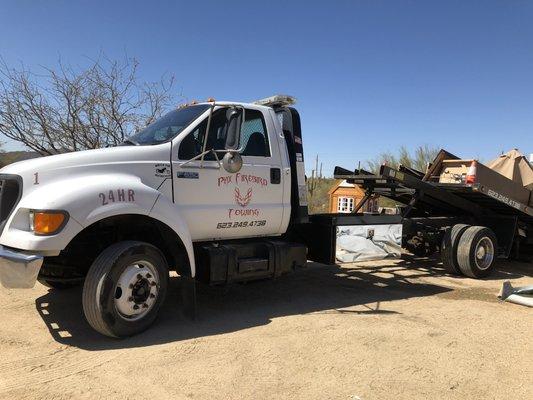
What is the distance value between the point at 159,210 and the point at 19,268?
134cm

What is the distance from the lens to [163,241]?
216 inches

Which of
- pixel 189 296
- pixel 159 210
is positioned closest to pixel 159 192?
pixel 159 210

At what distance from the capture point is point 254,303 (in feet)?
20.3

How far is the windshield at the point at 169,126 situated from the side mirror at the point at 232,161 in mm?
593

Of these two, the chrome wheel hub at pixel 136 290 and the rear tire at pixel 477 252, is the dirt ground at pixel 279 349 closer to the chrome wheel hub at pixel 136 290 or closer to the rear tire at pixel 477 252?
the chrome wheel hub at pixel 136 290

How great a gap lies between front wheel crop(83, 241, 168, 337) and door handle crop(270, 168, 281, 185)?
5.94 feet

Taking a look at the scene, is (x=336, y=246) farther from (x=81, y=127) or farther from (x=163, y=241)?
(x=81, y=127)

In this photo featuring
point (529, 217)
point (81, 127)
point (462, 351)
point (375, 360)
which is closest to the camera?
point (375, 360)

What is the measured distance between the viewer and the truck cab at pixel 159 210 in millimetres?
4328

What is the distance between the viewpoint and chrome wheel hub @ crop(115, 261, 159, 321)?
15.0 ft

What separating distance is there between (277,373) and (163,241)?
217 centimetres

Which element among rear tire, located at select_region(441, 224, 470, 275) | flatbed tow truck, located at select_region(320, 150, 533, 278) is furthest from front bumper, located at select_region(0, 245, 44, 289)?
rear tire, located at select_region(441, 224, 470, 275)

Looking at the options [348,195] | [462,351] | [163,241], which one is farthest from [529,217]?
[348,195]

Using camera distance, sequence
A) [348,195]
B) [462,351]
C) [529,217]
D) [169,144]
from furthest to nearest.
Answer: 1. [348,195]
2. [529,217]
3. [169,144]
4. [462,351]
